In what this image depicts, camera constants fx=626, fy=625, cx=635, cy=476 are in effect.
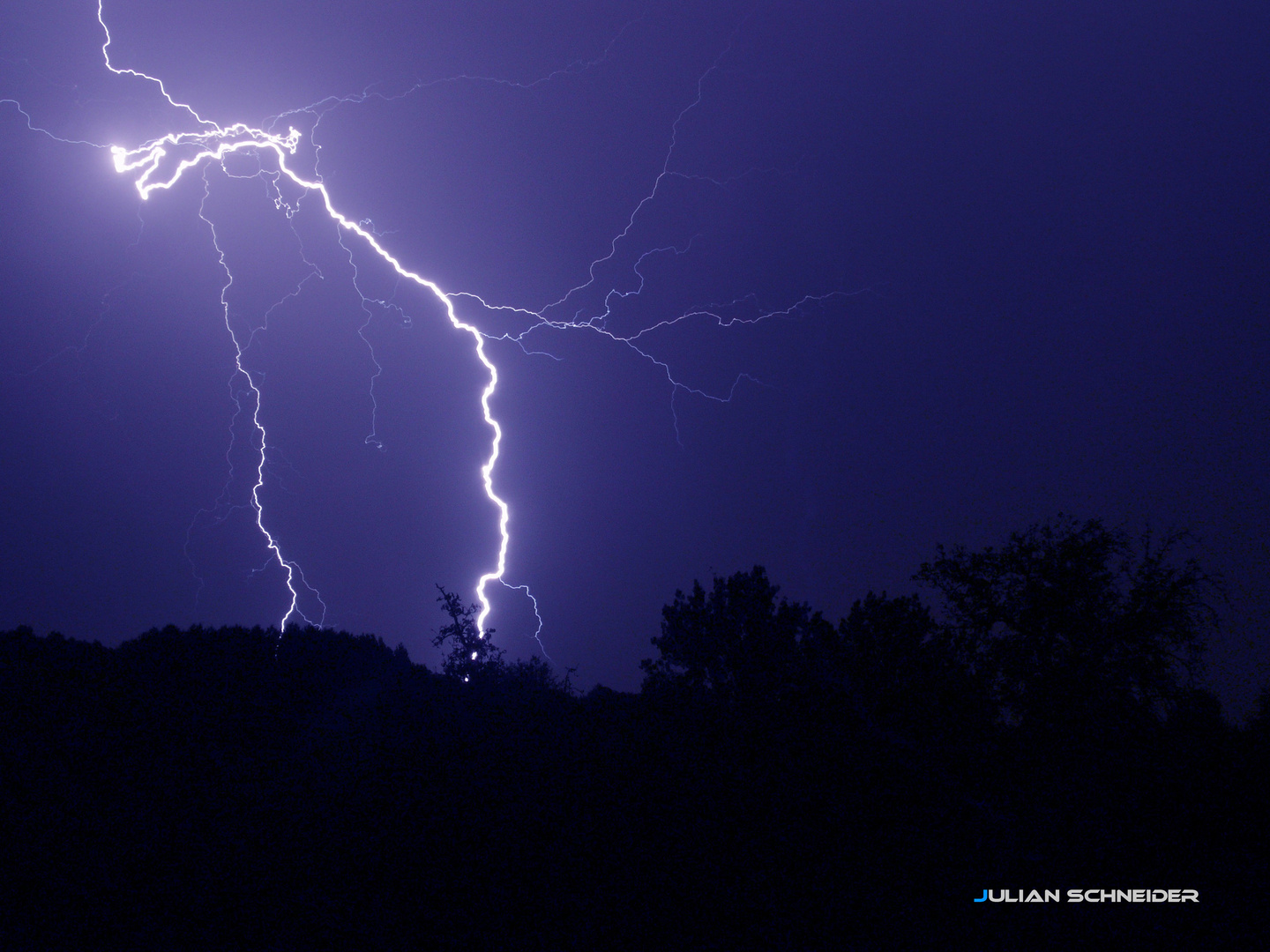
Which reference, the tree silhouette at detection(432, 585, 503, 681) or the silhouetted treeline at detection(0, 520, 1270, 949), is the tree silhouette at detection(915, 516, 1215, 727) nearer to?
the silhouetted treeline at detection(0, 520, 1270, 949)

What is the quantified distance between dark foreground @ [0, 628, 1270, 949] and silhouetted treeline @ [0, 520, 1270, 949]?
0.02 metres

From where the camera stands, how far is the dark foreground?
403cm

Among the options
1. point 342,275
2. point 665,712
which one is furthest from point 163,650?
point 342,275

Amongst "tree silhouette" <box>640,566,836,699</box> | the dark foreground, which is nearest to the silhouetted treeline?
the dark foreground

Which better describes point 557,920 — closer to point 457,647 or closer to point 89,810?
point 89,810

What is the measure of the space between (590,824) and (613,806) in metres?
0.26

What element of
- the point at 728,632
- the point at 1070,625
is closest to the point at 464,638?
the point at 728,632

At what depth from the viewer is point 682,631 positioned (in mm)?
12320

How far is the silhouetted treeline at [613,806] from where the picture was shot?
13.3 ft

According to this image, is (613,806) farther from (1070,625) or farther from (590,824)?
(1070,625)

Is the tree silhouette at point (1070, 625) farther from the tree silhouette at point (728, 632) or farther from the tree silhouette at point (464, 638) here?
the tree silhouette at point (464, 638)

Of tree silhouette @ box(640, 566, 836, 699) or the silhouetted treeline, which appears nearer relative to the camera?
the silhouetted treeline

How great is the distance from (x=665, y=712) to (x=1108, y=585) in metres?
6.09

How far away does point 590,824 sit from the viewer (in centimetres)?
479
